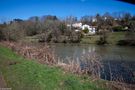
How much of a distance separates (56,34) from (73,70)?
51098 mm

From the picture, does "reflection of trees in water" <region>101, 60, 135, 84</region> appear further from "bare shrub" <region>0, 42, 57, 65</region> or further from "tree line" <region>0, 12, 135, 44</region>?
"tree line" <region>0, 12, 135, 44</region>

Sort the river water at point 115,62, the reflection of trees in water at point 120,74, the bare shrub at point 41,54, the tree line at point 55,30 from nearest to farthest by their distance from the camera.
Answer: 1. the reflection of trees in water at point 120,74
2. the river water at point 115,62
3. the bare shrub at point 41,54
4. the tree line at point 55,30

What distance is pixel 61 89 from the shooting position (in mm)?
6398

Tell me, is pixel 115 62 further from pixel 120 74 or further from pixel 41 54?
pixel 41 54

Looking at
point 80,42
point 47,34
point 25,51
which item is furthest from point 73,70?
point 47,34

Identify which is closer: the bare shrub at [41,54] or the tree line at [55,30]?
the bare shrub at [41,54]

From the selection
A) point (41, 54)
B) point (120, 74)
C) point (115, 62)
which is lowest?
point (115, 62)

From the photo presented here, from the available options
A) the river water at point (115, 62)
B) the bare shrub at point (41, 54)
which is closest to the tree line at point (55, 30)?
the river water at point (115, 62)

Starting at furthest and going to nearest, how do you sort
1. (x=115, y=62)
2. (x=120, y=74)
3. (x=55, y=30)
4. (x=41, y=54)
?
(x=55, y=30)
(x=115, y=62)
(x=41, y=54)
(x=120, y=74)

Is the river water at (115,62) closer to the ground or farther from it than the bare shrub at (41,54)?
closer to the ground

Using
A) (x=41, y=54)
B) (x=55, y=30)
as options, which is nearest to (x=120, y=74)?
(x=41, y=54)

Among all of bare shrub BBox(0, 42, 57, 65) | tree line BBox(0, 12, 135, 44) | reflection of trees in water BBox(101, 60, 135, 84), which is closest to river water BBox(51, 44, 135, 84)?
reflection of trees in water BBox(101, 60, 135, 84)

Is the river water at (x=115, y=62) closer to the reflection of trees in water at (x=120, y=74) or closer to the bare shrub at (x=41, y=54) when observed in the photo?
the reflection of trees in water at (x=120, y=74)

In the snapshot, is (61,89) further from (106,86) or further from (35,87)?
(106,86)
